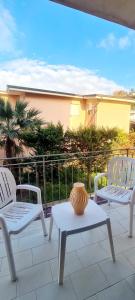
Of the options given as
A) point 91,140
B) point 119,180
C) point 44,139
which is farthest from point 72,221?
point 91,140

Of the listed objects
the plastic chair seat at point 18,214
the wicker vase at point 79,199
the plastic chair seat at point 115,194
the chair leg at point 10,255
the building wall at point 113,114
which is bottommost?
the chair leg at point 10,255

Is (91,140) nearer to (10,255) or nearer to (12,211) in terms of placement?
(12,211)

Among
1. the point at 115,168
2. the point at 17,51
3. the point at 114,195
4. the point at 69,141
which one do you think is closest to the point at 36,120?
the point at 69,141

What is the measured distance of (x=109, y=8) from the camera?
61.0 inches

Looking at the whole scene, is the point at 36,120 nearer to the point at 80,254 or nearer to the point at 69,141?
the point at 69,141

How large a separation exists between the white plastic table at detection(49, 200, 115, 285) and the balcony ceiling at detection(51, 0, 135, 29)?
1.71 meters

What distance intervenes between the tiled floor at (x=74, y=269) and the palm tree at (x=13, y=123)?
3078mm

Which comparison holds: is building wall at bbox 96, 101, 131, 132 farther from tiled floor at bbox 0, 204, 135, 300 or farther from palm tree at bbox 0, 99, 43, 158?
tiled floor at bbox 0, 204, 135, 300

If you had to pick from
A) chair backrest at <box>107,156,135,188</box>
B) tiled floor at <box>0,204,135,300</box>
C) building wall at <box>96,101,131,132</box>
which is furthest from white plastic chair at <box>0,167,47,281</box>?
building wall at <box>96,101,131,132</box>

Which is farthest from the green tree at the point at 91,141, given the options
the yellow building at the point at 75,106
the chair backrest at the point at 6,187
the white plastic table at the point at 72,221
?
the white plastic table at the point at 72,221

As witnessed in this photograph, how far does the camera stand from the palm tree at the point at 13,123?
15.6 ft

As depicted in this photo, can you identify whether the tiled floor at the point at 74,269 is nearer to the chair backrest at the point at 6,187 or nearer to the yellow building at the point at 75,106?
the chair backrest at the point at 6,187

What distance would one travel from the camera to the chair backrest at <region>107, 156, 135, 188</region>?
7.80 feet

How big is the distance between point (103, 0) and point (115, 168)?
1.74 meters
